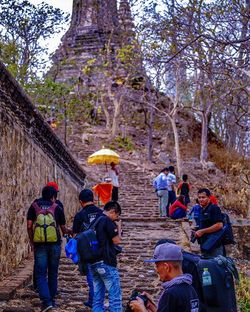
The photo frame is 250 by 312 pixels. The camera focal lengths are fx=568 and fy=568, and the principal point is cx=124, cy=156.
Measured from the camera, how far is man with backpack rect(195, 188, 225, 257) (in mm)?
6941

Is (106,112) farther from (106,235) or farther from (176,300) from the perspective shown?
(176,300)

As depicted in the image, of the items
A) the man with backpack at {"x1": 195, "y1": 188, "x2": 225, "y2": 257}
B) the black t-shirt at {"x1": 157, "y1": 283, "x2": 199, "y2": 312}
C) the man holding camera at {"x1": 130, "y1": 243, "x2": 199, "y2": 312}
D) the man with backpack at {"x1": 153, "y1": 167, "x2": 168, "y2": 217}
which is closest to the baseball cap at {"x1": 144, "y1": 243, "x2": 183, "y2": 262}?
the man holding camera at {"x1": 130, "y1": 243, "x2": 199, "y2": 312}

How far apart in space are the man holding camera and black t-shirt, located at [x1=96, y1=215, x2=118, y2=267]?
2222mm

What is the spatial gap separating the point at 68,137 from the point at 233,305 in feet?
81.9

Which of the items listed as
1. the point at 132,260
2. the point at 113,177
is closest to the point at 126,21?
the point at 113,177

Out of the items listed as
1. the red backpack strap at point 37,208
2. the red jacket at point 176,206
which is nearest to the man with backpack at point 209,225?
the red backpack strap at point 37,208

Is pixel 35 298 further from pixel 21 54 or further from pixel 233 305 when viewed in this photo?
pixel 21 54

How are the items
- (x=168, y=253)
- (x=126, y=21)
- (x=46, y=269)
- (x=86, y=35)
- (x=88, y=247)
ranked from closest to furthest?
(x=168, y=253), (x=88, y=247), (x=46, y=269), (x=126, y=21), (x=86, y=35)

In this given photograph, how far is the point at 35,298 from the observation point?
704cm

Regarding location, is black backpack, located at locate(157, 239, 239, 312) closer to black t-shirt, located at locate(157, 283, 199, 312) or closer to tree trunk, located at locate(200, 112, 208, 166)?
black t-shirt, located at locate(157, 283, 199, 312)

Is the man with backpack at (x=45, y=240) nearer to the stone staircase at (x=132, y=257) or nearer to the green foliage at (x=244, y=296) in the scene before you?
the stone staircase at (x=132, y=257)

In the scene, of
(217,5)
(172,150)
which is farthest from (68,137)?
(217,5)

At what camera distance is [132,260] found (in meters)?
9.91

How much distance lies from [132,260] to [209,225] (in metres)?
3.21
